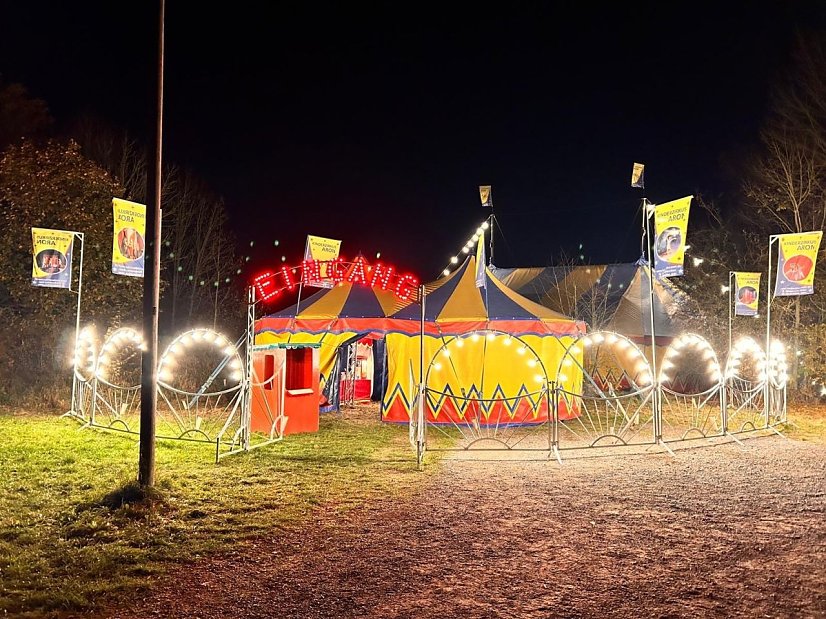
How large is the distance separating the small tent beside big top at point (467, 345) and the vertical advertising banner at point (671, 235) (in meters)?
2.98

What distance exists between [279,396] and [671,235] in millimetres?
6563

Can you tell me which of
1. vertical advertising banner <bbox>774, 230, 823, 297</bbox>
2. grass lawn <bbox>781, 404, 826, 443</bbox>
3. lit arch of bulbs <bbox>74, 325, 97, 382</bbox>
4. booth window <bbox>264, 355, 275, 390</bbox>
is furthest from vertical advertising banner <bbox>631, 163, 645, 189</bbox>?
lit arch of bulbs <bbox>74, 325, 97, 382</bbox>

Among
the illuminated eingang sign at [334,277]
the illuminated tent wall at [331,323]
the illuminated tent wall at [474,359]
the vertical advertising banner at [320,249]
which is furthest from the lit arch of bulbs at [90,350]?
the illuminated tent wall at [474,359]

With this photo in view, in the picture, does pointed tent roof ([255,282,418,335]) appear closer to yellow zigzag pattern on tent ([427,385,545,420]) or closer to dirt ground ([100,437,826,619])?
yellow zigzag pattern on tent ([427,385,545,420])

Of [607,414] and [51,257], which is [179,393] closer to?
[51,257]

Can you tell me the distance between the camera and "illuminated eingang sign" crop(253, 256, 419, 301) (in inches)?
383

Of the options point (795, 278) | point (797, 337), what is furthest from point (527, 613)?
point (797, 337)

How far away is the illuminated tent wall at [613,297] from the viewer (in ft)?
61.4

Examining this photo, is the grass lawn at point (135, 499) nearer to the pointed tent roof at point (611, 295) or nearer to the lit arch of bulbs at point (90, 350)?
the lit arch of bulbs at point (90, 350)

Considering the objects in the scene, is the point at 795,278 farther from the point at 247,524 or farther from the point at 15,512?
the point at 15,512

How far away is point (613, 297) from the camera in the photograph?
20047mm

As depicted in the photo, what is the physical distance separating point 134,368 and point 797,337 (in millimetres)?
18134

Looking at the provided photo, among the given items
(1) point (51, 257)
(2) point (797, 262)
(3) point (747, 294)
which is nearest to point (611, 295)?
(3) point (747, 294)

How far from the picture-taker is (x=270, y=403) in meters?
10.6
